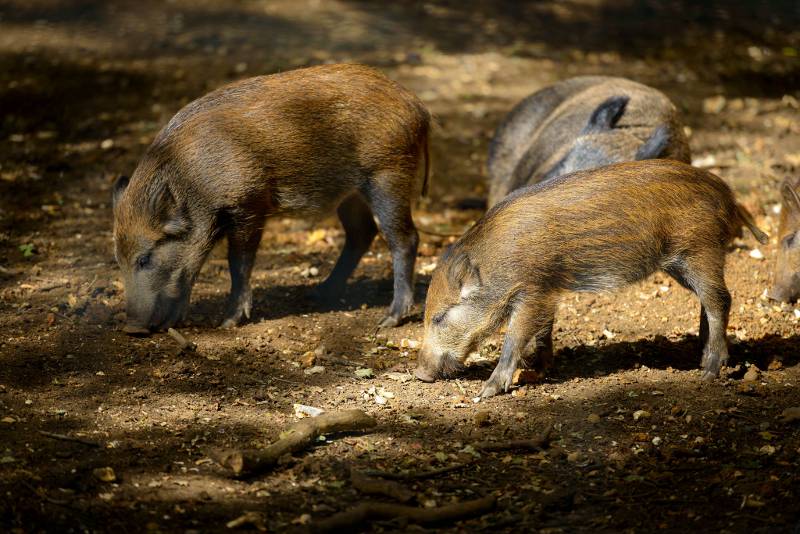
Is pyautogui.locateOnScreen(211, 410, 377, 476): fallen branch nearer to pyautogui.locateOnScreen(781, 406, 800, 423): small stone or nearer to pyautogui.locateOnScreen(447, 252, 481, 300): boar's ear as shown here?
pyautogui.locateOnScreen(447, 252, 481, 300): boar's ear

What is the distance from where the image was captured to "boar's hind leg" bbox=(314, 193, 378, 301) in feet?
21.7

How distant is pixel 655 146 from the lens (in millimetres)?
6469

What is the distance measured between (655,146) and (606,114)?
747 millimetres

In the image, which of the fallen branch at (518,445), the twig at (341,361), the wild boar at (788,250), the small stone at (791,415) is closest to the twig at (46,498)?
the fallen branch at (518,445)

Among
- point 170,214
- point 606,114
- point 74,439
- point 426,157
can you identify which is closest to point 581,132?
point 606,114

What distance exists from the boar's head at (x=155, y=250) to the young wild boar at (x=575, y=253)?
5.00 ft

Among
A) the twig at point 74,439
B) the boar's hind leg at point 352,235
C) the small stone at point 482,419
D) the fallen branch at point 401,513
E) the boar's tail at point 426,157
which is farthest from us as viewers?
the boar's hind leg at point 352,235

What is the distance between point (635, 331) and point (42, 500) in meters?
3.43

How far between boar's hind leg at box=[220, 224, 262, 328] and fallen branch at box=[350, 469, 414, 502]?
6.77 feet

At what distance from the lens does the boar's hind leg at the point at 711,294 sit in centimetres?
514

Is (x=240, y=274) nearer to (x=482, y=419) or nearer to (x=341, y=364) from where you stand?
(x=341, y=364)

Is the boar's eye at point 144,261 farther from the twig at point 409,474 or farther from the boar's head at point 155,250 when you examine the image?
the twig at point 409,474

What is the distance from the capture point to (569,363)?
556cm

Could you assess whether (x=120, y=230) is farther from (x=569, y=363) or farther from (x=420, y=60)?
(x=420, y=60)
